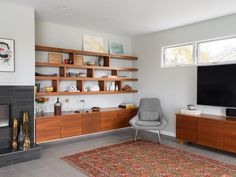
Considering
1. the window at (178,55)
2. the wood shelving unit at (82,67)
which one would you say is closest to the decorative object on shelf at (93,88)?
the wood shelving unit at (82,67)

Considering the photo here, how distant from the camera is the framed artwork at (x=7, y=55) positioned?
335 centimetres

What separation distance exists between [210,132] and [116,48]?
3.20m

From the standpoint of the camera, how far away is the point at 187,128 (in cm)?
416

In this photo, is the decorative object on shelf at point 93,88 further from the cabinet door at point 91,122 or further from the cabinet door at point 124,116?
the cabinet door at point 124,116

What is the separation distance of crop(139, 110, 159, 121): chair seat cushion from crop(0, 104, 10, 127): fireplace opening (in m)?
2.83

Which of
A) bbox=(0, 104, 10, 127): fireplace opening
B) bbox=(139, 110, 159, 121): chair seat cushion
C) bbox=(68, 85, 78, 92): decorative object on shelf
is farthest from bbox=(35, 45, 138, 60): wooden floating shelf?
bbox=(139, 110, 159, 121): chair seat cushion

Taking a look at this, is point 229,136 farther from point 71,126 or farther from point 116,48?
point 116,48

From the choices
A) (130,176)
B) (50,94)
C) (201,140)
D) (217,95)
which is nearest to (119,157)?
(130,176)

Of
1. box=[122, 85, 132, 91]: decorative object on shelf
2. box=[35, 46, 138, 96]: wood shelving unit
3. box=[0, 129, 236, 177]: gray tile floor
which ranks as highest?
box=[35, 46, 138, 96]: wood shelving unit

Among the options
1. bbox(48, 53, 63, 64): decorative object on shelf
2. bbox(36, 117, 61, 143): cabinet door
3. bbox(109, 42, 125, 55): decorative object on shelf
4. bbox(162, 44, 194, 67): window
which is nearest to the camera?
bbox(36, 117, 61, 143): cabinet door

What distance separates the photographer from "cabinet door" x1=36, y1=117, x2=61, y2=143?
12.8 feet

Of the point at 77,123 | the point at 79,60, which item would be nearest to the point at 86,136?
the point at 77,123

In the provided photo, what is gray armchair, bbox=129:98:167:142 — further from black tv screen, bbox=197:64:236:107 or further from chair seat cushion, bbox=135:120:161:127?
black tv screen, bbox=197:64:236:107

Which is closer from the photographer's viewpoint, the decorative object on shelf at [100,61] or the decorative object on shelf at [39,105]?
the decorative object on shelf at [39,105]
